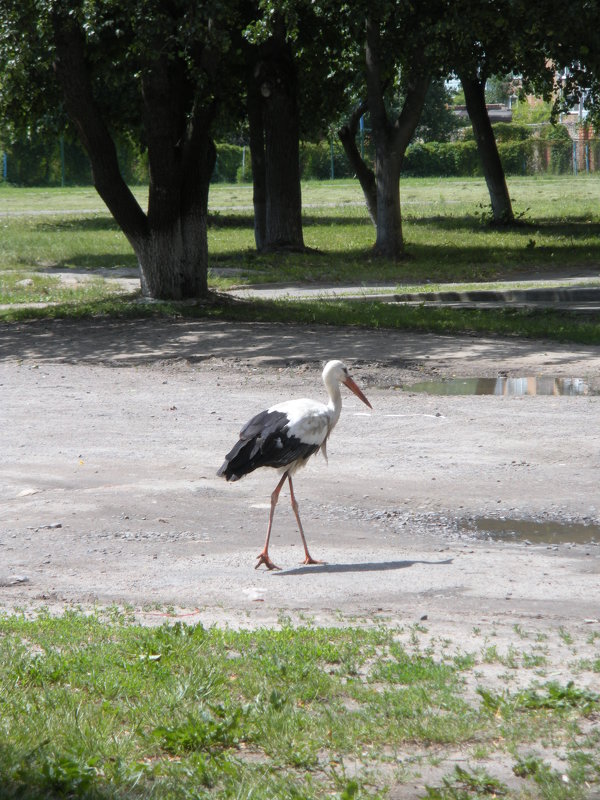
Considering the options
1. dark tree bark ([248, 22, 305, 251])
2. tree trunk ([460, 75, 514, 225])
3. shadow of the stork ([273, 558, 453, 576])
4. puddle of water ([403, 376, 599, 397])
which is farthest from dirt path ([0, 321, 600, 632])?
tree trunk ([460, 75, 514, 225])

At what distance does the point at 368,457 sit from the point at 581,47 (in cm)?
1583

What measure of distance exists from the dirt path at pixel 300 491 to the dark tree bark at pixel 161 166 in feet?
14.8

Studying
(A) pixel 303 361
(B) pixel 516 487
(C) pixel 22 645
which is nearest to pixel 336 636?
(C) pixel 22 645

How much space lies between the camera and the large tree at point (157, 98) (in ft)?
53.3

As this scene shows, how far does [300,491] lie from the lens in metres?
8.49

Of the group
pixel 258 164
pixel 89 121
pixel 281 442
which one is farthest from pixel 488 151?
pixel 281 442

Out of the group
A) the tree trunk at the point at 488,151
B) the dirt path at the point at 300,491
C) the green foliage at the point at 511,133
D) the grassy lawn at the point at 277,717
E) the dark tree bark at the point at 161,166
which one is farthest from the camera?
the green foliage at the point at 511,133

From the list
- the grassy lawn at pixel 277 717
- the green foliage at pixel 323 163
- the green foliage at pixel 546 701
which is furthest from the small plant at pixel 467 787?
the green foliage at pixel 323 163

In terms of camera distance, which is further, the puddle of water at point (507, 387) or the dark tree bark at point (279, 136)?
the dark tree bark at point (279, 136)

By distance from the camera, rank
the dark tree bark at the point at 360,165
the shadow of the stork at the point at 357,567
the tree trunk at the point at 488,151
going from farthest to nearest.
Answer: the tree trunk at the point at 488,151 → the dark tree bark at the point at 360,165 → the shadow of the stork at the point at 357,567

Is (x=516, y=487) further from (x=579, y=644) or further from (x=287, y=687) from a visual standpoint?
(x=287, y=687)

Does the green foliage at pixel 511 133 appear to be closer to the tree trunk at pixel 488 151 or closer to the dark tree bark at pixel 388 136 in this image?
the tree trunk at pixel 488 151

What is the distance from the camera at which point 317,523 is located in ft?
25.5

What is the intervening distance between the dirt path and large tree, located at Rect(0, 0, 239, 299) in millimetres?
4542
